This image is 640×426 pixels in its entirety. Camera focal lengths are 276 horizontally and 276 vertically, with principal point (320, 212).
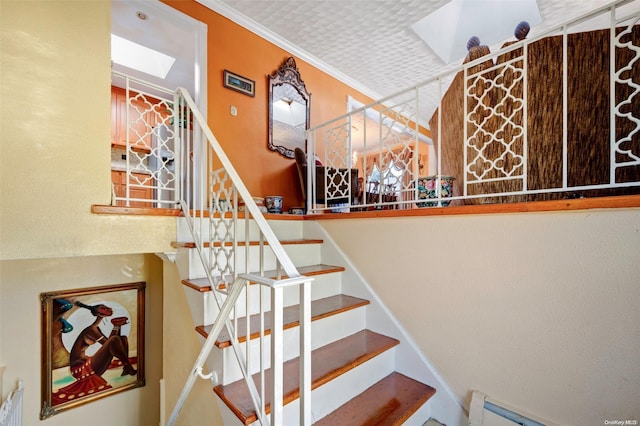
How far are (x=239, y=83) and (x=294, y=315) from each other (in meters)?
2.61

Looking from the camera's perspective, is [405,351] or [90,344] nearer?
[405,351]

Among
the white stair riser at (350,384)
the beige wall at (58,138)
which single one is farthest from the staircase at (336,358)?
the beige wall at (58,138)

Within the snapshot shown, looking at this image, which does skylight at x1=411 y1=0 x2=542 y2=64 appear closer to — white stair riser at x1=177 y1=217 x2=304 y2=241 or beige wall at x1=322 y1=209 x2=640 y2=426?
white stair riser at x1=177 y1=217 x2=304 y2=241

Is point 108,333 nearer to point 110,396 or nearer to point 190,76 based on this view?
point 110,396

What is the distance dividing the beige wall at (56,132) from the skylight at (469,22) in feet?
10.7

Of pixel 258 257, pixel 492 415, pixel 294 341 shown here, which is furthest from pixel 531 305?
pixel 258 257

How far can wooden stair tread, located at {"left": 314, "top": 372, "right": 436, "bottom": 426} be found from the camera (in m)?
1.32

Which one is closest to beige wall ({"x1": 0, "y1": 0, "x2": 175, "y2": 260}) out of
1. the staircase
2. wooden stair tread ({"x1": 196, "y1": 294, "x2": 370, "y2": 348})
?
the staircase

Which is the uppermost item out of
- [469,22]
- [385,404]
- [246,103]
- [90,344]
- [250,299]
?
[469,22]

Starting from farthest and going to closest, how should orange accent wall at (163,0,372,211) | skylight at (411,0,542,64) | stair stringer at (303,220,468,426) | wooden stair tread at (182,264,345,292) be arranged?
1. skylight at (411,0,542,64)
2. orange accent wall at (163,0,372,211)
3. stair stringer at (303,220,468,426)
4. wooden stair tread at (182,264,345,292)

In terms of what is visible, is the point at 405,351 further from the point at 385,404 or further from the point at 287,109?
the point at 287,109

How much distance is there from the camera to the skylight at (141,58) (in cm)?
361

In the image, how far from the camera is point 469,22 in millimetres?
3662

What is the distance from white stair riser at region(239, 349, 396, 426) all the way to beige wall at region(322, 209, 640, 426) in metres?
0.28
